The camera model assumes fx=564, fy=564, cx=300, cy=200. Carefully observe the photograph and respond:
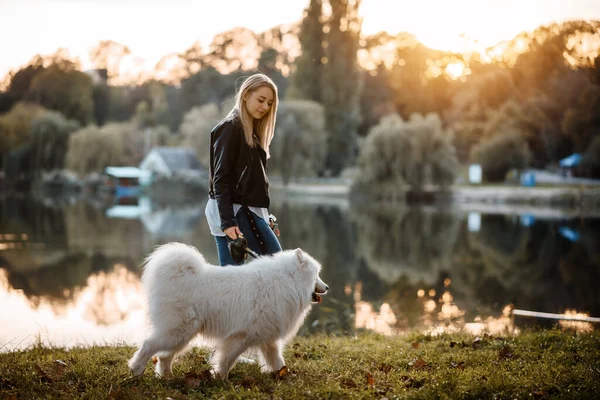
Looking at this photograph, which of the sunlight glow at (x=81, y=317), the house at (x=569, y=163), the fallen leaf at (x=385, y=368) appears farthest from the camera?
the house at (x=569, y=163)

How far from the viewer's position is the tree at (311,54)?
50.3 m

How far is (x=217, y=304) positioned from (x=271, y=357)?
0.61m

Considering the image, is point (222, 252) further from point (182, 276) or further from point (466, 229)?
point (466, 229)

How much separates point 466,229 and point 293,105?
2339cm

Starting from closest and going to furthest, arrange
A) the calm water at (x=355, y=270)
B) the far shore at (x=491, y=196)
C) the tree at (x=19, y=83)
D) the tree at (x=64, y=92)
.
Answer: the calm water at (x=355, y=270)
the far shore at (x=491, y=196)
the tree at (x=19, y=83)
the tree at (x=64, y=92)

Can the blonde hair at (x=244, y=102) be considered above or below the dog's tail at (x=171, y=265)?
above

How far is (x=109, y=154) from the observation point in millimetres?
53125

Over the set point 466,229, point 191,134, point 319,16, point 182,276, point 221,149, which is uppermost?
point 319,16

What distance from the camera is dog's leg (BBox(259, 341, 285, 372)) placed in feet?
13.5

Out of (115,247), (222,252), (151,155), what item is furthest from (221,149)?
(151,155)

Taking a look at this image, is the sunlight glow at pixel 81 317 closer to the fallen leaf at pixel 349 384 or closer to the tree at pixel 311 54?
the fallen leaf at pixel 349 384

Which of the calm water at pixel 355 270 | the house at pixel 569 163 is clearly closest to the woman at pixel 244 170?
the calm water at pixel 355 270

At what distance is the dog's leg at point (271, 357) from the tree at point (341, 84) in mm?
45334

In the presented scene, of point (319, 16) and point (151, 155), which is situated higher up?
point (319, 16)
